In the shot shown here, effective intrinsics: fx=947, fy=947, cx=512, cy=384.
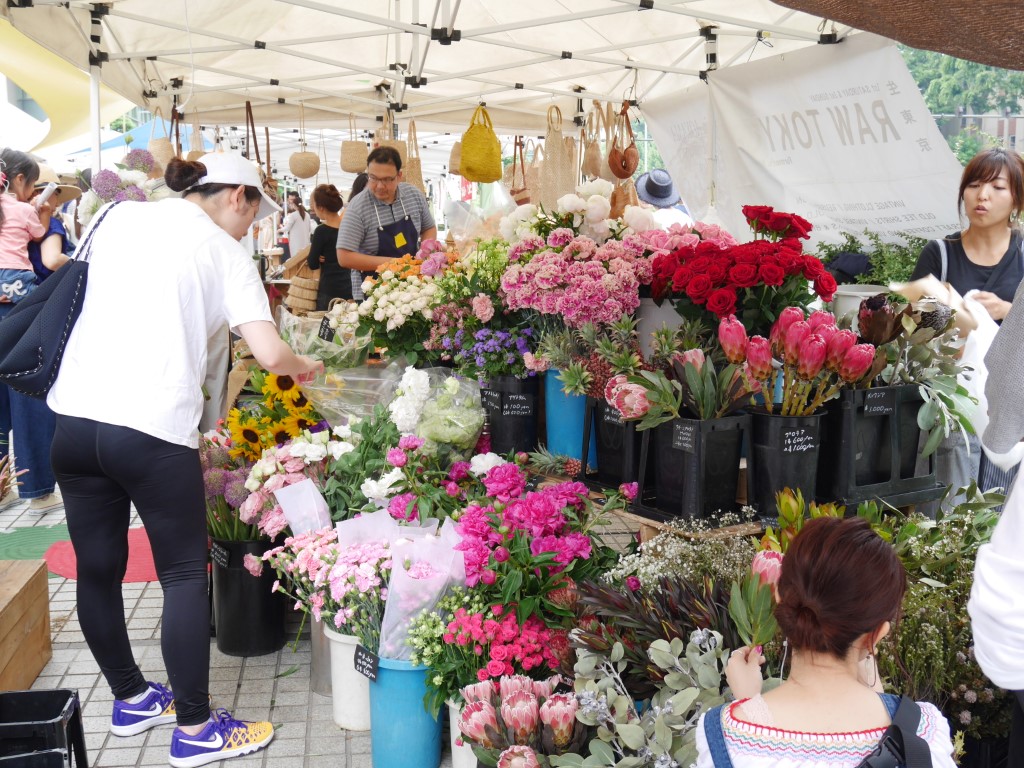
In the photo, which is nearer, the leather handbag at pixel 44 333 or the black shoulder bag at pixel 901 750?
the black shoulder bag at pixel 901 750

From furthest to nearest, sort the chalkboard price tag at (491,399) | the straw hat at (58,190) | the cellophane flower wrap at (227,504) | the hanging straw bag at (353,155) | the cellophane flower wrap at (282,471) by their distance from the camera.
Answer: the hanging straw bag at (353,155) < the straw hat at (58,190) < the cellophane flower wrap at (227,504) < the cellophane flower wrap at (282,471) < the chalkboard price tag at (491,399)

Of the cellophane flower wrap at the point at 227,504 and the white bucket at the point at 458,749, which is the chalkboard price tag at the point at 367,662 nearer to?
the white bucket at the point at 458,749

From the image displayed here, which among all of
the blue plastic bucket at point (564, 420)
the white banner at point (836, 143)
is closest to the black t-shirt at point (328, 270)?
the white banner at point (836, 143)

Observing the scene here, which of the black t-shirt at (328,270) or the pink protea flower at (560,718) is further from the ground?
the black t-shirt at (328,270)

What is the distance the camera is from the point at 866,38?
4547 millimetres

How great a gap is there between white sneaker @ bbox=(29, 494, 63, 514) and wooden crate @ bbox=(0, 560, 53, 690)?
2087 millimetres

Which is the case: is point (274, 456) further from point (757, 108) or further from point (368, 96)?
point (368, 96)

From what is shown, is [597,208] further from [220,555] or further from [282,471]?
[220,555]

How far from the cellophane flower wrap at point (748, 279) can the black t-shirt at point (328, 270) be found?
3779mm

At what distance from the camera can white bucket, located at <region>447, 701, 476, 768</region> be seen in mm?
2396

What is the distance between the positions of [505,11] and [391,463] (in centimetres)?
479

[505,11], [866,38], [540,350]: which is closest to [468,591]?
[540,350]

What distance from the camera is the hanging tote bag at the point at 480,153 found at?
626cm

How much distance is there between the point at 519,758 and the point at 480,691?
236 mm
